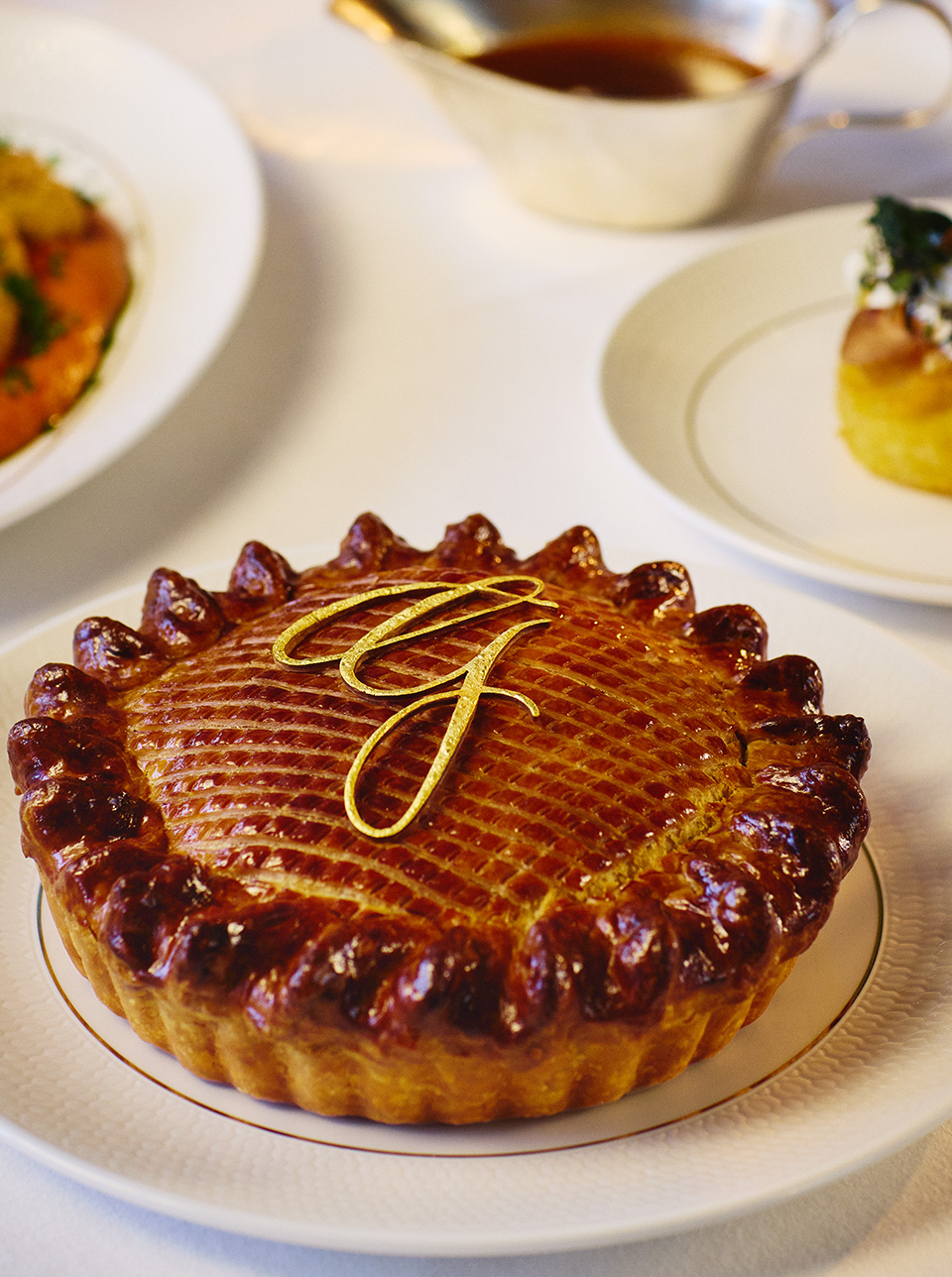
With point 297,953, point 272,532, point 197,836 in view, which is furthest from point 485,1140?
point 272,532

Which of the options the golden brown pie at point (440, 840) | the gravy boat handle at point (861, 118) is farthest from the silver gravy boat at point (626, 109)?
the golden brown pie at point (440, 840)

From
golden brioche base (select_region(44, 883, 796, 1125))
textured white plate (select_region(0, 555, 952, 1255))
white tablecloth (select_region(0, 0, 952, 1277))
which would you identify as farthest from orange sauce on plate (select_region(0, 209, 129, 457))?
golden brioche base (select_region(44, 883, 796, 1125))

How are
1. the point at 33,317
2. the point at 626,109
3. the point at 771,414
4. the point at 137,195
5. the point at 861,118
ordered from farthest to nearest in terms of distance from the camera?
the point at 137,195 → the point at 861,118 → the point at 33,317 → the point at 626,109 → the point at 771,414

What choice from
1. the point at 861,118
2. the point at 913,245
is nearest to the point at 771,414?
the point at 913,245

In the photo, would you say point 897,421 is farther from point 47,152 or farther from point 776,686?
point 47,152

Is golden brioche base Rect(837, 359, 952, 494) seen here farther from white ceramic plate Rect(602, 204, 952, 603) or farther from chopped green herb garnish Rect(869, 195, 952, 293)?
chopped green herb garnish Rect(869, 195, 952, 293)

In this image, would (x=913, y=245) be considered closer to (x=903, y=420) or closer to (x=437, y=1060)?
(x=903, y=420)

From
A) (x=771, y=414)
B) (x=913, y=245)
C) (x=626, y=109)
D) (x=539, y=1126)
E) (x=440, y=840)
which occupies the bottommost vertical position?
(x=539, y=1126)
